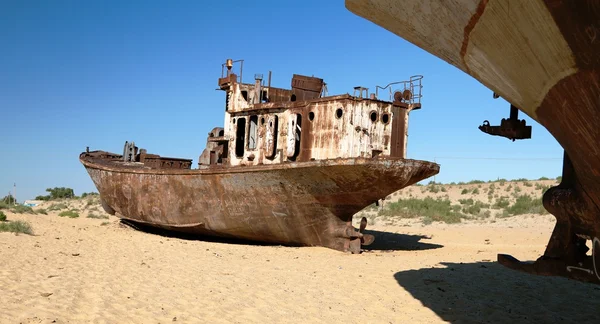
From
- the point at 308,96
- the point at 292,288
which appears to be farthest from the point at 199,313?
the point at 308,96

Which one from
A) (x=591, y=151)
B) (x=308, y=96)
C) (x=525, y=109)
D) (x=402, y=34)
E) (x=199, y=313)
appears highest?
(x=308, y=96)

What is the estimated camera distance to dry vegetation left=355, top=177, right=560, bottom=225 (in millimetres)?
23641

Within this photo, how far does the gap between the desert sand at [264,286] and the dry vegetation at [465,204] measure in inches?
453

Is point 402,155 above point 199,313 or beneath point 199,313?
above

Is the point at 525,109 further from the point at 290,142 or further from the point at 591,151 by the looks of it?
the point at 290,142

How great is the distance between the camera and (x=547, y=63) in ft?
10.2

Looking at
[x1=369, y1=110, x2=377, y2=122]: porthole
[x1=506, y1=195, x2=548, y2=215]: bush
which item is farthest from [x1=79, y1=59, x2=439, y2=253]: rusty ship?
[x1=506, y1=195, x2=548, y2=215]: bush

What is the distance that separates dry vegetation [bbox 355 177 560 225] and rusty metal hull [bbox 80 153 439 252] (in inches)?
450

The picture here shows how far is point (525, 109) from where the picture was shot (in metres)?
3.97

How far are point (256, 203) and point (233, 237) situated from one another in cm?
170

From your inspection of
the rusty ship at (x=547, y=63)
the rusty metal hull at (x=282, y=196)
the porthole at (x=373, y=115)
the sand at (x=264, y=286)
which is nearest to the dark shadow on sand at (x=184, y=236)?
the rusty metal hull at (x=282, y=196)

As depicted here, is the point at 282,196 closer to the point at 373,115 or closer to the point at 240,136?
the point at 373,115

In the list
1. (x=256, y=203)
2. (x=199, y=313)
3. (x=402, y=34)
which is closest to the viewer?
(x=402, y=34)

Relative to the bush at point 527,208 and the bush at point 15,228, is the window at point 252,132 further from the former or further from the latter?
the bush at point 527,208
